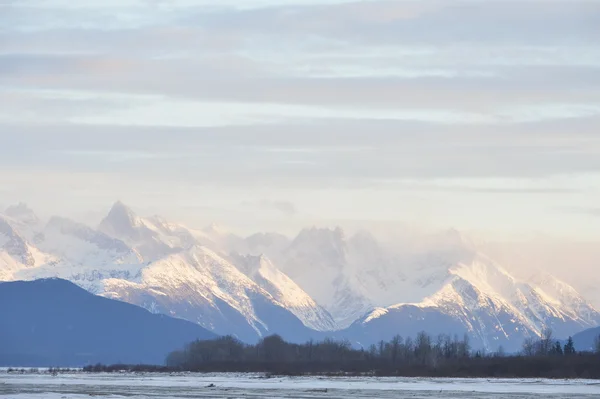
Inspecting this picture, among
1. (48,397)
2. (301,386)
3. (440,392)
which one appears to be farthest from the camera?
(301,386)

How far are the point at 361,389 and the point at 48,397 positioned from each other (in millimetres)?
50673

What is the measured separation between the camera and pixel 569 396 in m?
151

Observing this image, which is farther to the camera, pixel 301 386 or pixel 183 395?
pixel 301 386

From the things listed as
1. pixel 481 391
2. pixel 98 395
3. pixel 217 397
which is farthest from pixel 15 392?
pixel 481 391

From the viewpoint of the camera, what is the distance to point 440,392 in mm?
166250

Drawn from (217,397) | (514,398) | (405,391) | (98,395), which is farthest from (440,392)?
(98,395)

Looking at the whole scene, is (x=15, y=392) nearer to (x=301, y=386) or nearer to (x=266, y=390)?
(x=266, y=390)

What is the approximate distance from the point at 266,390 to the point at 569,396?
41511 mm

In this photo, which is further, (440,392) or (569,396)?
(440,392)

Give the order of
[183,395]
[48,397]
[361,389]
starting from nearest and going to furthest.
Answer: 1. [48,397]
2. [183,395]
3. [361,389]

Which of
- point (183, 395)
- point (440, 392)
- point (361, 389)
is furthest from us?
point (361, 389)

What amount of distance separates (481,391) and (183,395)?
39633 millimetres

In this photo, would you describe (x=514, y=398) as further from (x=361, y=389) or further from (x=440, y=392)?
(x=361, y=389)

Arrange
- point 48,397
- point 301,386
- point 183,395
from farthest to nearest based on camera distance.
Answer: point 301,386 < point 183,395 < point 48,397
